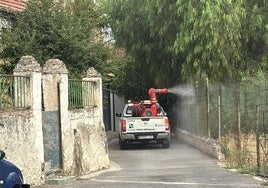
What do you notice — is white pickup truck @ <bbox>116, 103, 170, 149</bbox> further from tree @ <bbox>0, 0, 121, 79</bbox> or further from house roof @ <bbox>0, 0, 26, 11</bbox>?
house roof @ <bbox>0, 0, 26, 11</bbox>

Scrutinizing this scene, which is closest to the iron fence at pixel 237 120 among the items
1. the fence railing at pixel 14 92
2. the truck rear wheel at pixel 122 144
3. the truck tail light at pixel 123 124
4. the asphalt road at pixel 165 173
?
the asphalt road at pixel 165 173

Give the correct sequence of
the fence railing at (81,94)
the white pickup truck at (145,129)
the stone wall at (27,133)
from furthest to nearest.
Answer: the white pickup truck at (145,129) → the fence railing at (81,94) → the stone wall at (27,133)

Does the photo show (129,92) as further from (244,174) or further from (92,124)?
→ (244,174)

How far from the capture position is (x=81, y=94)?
1426 cm

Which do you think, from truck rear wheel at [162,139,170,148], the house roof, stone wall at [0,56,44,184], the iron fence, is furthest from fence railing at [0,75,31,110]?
truck rear wheel at [162,139,170,148]

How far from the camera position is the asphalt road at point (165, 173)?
1137 cm

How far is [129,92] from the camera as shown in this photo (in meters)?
30.0

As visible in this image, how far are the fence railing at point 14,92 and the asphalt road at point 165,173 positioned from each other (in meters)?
1.87

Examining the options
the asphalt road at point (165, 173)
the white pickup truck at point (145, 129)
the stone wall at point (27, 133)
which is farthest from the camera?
the white pickup truck at point (145, 129)

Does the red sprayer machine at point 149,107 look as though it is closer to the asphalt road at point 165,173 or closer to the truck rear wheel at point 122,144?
the truck rear wheel at point 122,144

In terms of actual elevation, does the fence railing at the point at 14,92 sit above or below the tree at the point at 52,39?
below

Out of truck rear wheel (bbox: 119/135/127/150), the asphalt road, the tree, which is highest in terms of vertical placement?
the tree

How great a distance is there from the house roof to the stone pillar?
7.02m

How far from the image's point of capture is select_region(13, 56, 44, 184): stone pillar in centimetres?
1094
